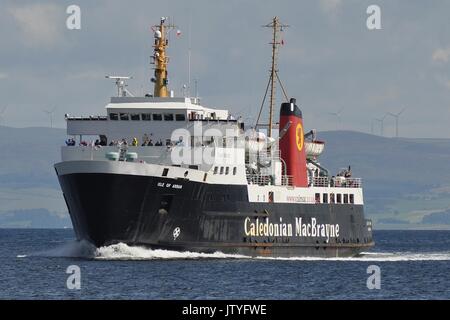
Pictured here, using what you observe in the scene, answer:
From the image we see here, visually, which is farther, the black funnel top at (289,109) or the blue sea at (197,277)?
the black funnel top at (289,109)

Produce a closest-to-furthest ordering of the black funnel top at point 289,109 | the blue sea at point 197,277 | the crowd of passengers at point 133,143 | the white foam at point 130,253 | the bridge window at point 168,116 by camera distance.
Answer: the blue sea at point 197,277 < the white foam at point 130,253 < the crowd of passengers at point 133,143 < the bridge window at point 168,116 < the black funnel top at point 289,109

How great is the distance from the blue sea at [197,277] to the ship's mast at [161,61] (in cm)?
1039

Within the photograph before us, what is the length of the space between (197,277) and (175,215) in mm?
8383

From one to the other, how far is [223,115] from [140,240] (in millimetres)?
11833

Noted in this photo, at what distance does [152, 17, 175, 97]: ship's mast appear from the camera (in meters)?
80.9

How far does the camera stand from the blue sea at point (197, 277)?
193 feet

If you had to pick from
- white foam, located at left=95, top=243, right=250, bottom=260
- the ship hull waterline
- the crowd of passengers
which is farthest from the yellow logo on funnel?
white foam, located at left=95, top=243, right=250, bottom=260

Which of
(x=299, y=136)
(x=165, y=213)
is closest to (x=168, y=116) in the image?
(x=165, y=213)

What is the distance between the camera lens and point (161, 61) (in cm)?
8119

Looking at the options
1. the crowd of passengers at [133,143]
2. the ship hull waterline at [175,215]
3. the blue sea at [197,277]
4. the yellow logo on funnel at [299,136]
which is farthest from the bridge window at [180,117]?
the yellow logo on funnel at [299,136]

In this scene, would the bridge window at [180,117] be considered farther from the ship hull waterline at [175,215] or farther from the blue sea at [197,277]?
the blue sea at [197,277]
